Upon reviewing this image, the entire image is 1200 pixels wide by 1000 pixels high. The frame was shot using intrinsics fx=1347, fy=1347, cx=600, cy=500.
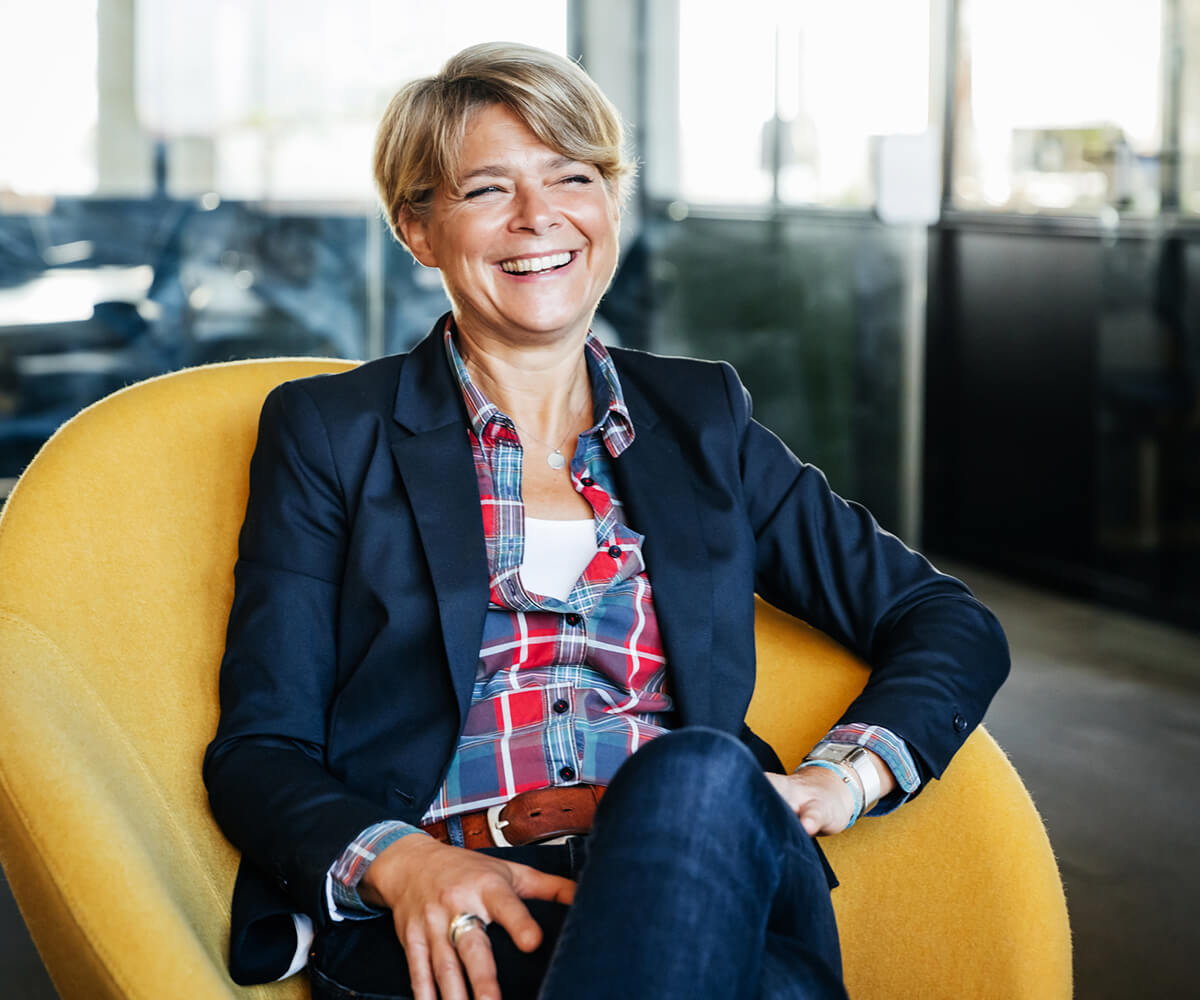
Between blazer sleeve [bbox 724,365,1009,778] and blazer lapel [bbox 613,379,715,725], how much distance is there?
90 millimetres

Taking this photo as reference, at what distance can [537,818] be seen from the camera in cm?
127

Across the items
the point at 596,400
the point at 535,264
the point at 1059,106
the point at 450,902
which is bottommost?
the point at 450,902

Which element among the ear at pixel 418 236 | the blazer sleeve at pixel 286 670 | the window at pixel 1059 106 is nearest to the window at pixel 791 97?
the window at pixel 1059 106

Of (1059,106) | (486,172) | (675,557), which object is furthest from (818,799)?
(1059,106)

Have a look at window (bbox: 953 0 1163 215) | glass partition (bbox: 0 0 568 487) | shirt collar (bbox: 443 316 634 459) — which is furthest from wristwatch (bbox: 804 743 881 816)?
window (bbox: 953 0 1163 215)

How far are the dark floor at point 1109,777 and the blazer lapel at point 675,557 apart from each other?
3.78ft

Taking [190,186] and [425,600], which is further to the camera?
[190,186]

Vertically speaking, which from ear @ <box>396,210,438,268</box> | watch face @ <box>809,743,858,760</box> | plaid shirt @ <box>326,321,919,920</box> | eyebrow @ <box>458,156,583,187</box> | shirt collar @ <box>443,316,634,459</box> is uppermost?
eyebrow @ <box>458,156,583,187</box>

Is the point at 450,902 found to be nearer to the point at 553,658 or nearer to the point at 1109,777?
the point at 553,658

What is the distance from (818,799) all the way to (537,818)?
0.86 feet

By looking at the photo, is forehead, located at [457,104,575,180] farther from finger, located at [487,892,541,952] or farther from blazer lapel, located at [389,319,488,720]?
finger, located at [487,892,541,952]

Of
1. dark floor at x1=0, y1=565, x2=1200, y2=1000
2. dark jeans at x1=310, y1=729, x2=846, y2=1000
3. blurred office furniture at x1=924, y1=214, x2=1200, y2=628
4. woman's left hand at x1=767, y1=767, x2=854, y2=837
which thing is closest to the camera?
dark jeans at x1=310, y1=729, x2=846, y2=1000

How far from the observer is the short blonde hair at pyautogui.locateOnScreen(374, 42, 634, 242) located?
4.61 ft

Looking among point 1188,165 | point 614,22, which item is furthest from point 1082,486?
point 614,22
